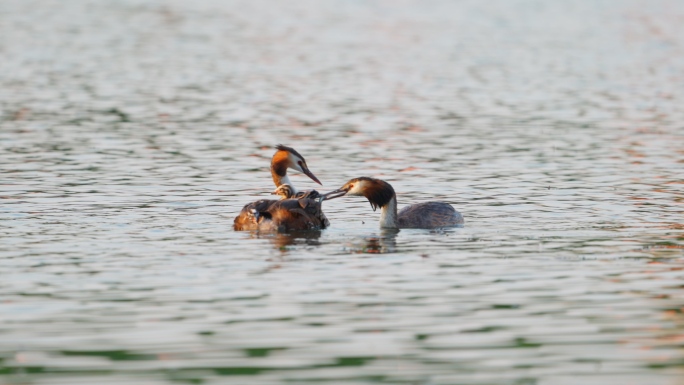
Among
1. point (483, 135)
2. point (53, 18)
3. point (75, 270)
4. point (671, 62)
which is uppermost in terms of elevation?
point (53, 18)

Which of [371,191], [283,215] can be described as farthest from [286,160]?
[283,215]

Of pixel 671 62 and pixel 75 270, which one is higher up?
pixel 671 62

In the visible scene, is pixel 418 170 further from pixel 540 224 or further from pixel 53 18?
pixel 53 18

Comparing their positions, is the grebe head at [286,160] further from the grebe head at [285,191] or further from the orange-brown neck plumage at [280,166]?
the grebe head at [285,191]

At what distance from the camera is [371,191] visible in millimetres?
18219

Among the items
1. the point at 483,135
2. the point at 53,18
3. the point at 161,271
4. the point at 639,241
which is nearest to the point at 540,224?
the point at 639,241

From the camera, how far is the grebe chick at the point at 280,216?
17141mm

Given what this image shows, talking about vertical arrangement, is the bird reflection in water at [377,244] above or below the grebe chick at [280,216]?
below

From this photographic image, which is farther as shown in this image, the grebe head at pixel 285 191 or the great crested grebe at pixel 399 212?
the grebe head at pixel 285 191

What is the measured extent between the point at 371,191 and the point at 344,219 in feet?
2.57

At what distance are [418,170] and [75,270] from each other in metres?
9.98

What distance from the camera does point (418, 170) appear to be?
76.7 ft

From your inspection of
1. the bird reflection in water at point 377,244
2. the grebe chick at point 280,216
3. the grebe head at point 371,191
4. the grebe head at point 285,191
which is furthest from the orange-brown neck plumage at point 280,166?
the bird reflection in water at point 377,244

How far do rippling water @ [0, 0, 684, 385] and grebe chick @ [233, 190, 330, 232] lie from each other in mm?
203
